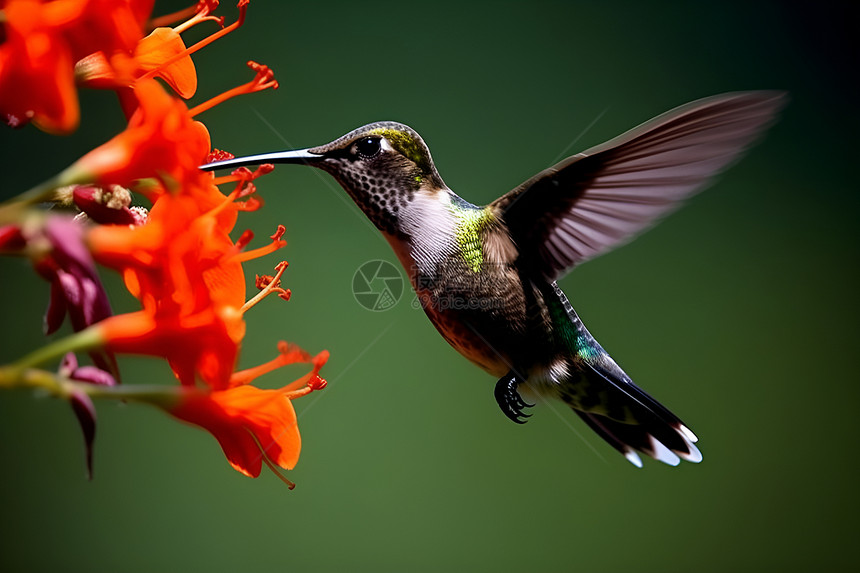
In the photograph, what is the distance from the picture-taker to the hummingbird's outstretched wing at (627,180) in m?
0.72

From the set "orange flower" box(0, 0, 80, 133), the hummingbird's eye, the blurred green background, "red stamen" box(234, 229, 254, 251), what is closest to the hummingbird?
the hummingbird's eye

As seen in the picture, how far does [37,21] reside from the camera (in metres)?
0.46

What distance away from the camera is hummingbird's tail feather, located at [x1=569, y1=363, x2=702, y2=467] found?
3.27 feet

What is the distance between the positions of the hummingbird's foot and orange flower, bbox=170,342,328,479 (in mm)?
372

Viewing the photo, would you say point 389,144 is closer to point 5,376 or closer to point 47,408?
point 5,376

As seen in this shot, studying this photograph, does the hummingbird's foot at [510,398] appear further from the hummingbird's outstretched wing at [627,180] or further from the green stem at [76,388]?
the green stem at [76,388]

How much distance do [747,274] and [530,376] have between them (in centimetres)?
144

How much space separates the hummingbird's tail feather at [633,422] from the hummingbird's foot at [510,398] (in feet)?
0.25

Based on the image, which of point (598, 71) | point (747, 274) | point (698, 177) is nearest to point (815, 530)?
point (747, 274)

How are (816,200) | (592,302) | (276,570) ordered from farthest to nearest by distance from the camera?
1. (816,200)
2. (592,302)
3. (276,570)

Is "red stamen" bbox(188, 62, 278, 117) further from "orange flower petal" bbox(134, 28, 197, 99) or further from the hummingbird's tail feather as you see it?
the hummingbird's tail feather

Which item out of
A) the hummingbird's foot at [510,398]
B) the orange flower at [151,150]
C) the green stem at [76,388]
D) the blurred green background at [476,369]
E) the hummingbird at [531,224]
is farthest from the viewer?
the blurred green background at [476,369]

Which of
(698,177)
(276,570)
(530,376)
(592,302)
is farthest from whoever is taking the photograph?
(592,302)

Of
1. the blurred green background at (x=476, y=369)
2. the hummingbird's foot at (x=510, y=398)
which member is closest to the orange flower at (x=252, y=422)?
the hummingbird's foot at (x=510, y=398)
